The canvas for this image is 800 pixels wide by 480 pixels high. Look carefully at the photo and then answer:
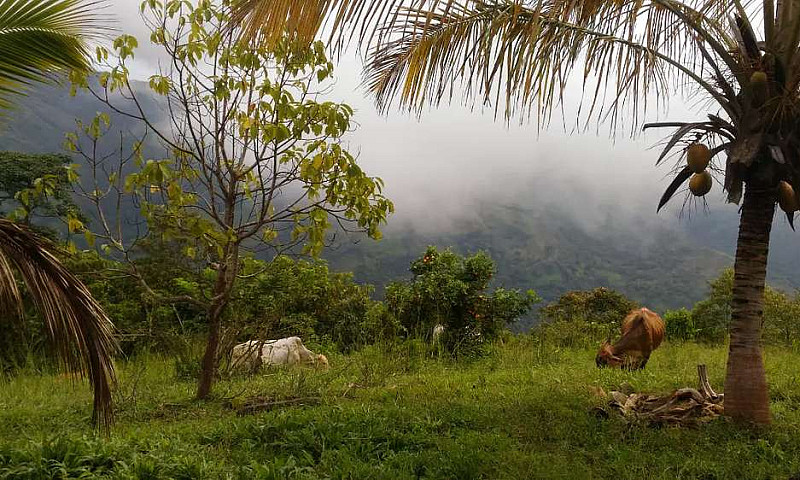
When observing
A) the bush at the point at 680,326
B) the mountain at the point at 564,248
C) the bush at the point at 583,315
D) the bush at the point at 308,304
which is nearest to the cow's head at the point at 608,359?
the bush at the point at 583,315

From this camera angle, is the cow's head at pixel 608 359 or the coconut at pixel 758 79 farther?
the cow's head at pixel 608 359

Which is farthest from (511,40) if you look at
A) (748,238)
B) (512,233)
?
(512,233)

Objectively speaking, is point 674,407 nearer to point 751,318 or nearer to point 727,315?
point 751,318

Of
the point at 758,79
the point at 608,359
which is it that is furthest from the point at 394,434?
the point at 608,359

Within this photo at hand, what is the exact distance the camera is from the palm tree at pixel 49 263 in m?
2.74

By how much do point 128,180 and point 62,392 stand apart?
11.3 feet

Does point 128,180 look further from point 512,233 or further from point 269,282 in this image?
point 512,233

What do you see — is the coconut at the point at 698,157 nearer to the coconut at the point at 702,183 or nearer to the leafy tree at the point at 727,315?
the coconut at the point at 702,183

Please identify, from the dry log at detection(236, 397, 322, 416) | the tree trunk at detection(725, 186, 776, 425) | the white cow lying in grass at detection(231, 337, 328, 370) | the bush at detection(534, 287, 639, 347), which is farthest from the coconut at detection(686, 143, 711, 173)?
the bush at detection(534, 287, 639, 347)

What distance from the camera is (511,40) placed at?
430 cm

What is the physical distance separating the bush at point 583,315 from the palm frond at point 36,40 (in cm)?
918

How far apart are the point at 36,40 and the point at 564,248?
5380 inches

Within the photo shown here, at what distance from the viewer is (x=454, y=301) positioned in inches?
404

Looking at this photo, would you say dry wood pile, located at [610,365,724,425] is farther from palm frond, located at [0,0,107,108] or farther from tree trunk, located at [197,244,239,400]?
palm frond, located at [0,0,107,108]
